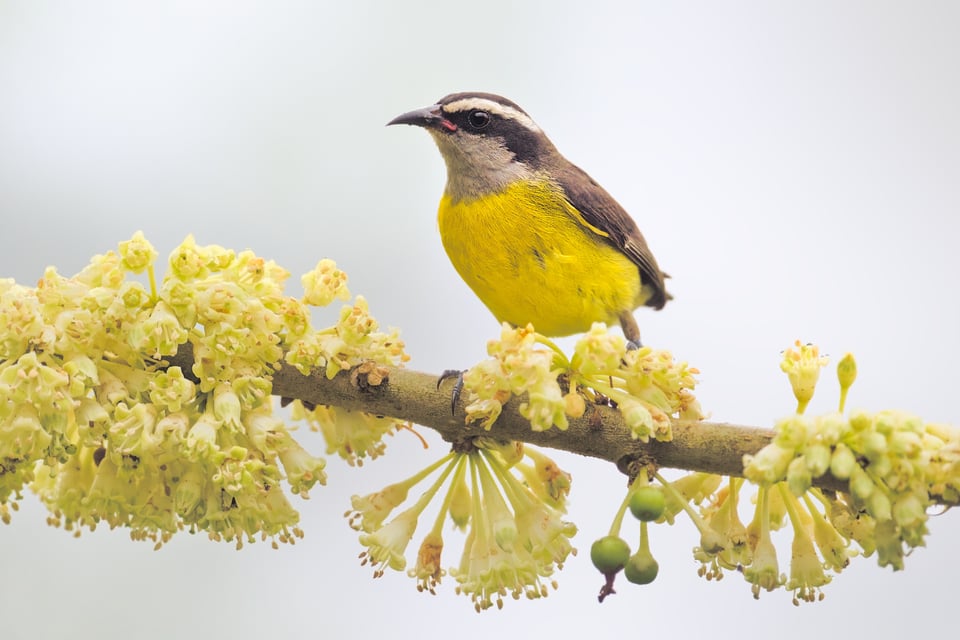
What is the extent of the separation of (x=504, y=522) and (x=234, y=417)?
2.31 feet

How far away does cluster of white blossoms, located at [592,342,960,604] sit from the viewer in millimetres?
2057

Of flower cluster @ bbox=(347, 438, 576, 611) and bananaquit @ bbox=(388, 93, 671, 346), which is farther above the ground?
bananaquit @ bbox=(388, 93, 671, 346)

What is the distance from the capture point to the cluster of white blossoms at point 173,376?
2.47 metres

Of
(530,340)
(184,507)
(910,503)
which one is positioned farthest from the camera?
(184,507)

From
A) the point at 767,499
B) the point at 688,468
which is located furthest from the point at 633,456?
the point at 767,499

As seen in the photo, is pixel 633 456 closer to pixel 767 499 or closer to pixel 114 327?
pixel 767 499

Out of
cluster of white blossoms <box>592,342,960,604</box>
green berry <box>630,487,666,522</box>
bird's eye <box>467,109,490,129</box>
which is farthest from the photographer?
bird's eye <box>467,109,490,129</box>

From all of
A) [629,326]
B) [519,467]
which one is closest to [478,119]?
[629,326]

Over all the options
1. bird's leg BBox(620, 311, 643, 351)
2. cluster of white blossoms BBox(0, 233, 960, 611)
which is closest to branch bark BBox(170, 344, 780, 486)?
cluster of white blossoms BBox(0, 233, 960, 611)

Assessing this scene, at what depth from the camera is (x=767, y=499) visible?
2.55m

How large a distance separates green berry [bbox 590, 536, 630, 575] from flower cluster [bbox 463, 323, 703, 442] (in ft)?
0.78

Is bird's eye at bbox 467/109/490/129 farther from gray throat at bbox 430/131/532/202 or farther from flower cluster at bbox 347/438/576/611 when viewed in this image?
flower cluster at bbox 347/438/576/611

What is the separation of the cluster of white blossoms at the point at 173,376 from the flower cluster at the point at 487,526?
0.78ft

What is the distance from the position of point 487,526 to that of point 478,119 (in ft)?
7.29
